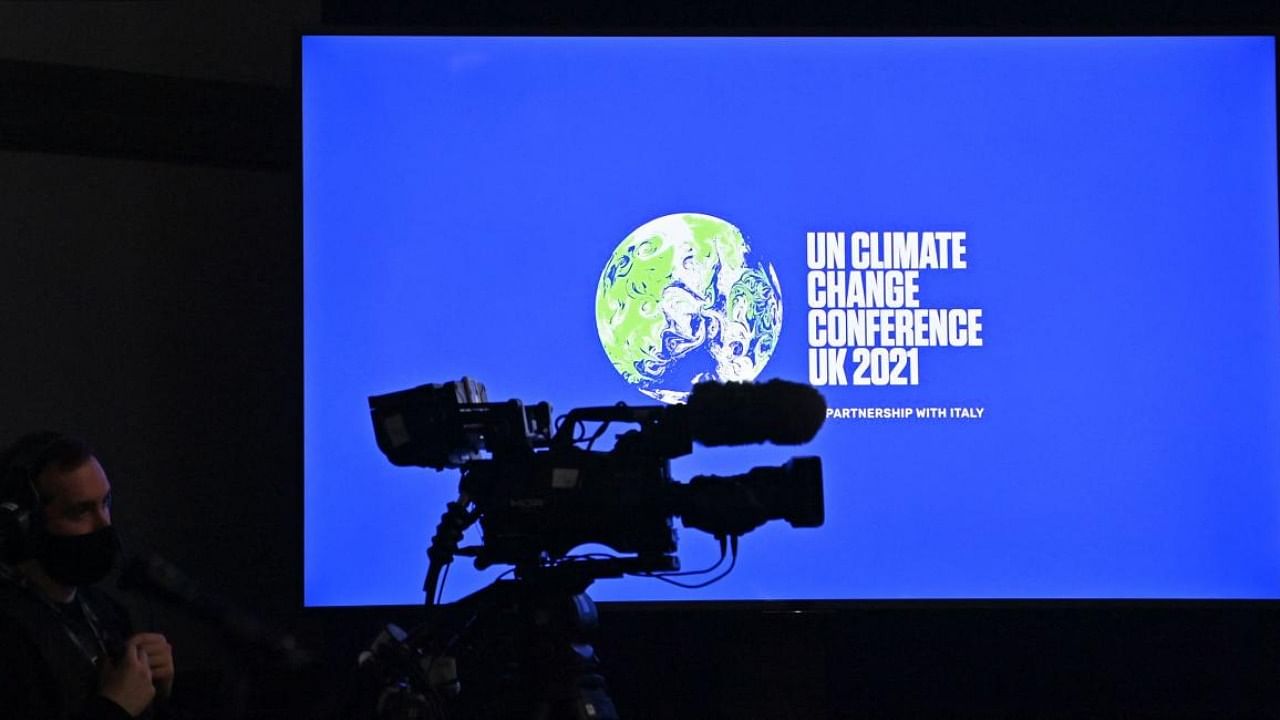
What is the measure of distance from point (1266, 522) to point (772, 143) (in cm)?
155

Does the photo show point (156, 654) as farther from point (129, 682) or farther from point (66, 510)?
point (66, 510)

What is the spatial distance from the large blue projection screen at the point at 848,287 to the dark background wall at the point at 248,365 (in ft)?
0.37

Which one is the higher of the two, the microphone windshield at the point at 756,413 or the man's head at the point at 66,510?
the microphone windshield at the point at 756,413

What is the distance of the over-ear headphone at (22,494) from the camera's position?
1.76 meters

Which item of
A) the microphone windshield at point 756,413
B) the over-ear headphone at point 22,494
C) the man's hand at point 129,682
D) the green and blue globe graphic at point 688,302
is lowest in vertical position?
the man's hand at point 129,682

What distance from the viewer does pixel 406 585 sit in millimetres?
3359

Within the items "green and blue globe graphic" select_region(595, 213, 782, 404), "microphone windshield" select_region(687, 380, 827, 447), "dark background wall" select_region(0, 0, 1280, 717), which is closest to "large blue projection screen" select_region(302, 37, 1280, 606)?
"green and blue globe graphic" select_region(595, 213, 782, 404)

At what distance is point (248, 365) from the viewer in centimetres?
364

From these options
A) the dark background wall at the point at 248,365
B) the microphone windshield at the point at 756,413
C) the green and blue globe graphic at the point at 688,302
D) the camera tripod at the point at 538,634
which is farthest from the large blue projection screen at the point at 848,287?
the microphone windshield at the point at 756,413

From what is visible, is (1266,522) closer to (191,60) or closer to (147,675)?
(147,675)

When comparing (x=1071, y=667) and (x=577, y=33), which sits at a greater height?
(x=577, y=33)

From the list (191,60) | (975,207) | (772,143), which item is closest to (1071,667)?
(975,207)

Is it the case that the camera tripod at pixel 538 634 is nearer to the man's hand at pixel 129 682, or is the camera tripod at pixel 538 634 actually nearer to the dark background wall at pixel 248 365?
the man's hand at pixel 129 682

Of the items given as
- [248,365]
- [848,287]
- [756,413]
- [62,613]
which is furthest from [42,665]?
[848,287]
